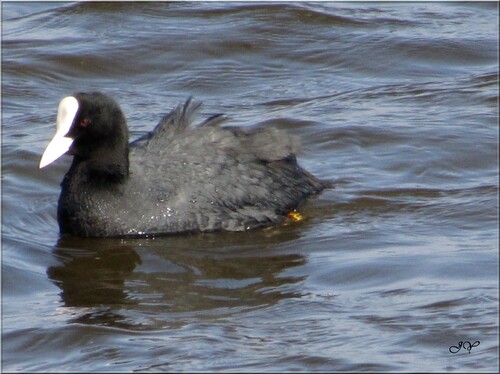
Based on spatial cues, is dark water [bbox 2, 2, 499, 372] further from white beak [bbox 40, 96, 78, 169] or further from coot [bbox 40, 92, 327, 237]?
white beak [bbox 40, 96, 78, 169]

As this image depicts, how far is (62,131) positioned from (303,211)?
Result: 1630 mm

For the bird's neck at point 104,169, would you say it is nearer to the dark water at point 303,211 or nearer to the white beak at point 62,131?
the white beak at point 62,131

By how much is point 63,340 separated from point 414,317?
160 centimetres

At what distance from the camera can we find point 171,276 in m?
6.51

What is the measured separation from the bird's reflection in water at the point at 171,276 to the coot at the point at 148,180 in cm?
10

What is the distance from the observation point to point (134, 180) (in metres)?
7.26

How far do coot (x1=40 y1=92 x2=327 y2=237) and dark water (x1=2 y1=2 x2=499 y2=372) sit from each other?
122mm

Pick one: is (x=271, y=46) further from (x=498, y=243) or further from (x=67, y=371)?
(x=67, y=371)

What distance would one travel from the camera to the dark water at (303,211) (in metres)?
5.36

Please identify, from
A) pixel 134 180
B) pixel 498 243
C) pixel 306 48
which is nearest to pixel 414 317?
pixel 498 243

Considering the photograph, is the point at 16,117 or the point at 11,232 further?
the point at 16,117

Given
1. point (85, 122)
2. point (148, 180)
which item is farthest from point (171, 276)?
point (85, 122)

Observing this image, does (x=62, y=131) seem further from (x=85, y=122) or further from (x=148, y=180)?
(x=148, y=180)

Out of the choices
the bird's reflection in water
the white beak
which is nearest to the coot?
the white beak
